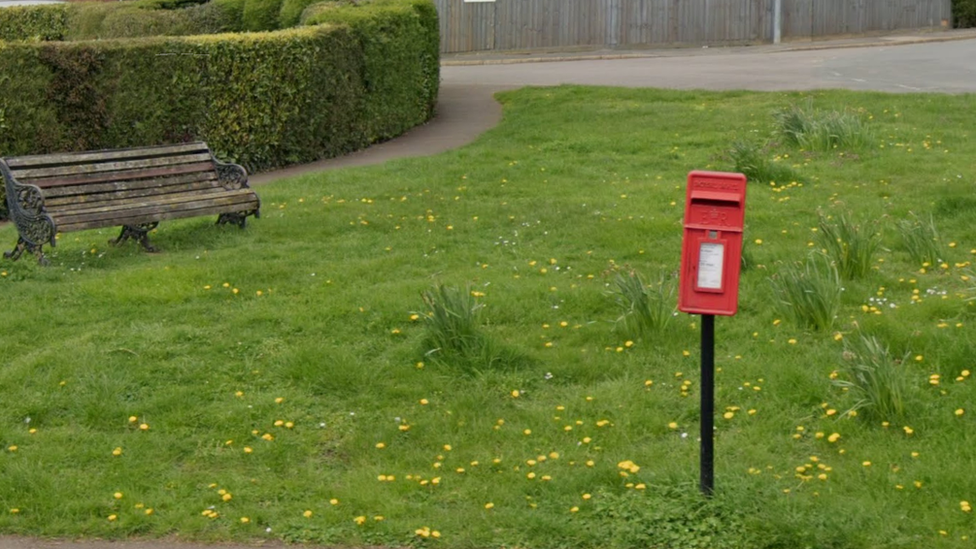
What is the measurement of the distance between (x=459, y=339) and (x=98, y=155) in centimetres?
480

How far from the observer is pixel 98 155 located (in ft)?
34.8

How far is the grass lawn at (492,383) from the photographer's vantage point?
17.6ft

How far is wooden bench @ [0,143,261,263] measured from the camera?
32.8 feet

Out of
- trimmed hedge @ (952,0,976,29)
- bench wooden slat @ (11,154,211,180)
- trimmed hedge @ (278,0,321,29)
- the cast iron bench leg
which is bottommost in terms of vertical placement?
the cast iron bench leg

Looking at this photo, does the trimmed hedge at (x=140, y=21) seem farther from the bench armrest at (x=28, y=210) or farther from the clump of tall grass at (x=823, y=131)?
the bench armrest at (x=28, y=210)

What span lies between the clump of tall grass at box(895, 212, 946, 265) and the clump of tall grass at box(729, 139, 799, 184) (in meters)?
2.67

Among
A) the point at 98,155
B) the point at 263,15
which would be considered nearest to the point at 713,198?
the point at 98,155

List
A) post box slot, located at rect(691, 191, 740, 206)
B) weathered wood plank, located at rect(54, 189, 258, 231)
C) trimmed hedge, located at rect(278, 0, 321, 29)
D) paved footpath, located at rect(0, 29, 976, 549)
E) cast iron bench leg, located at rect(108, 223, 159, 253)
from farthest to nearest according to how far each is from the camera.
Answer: trimmed hedge, located at rect(278, 0, 321, 29), paved footpath, located at rect(0, 29, 976, 549), cast iron bench leg, located at rect(108, 223, 159, 253), weathered wood plank, located at rect(54, 189, 258, 231), post box slot, located at rect(691, 191, 740, 206)

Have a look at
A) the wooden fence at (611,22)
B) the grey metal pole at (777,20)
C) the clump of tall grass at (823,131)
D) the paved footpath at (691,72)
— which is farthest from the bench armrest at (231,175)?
the grey metal pole at (777,20)

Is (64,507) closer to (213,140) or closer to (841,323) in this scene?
(841,323)

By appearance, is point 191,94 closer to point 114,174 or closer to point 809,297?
point 114,174

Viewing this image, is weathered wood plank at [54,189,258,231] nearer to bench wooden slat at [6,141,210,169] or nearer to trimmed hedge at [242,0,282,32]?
bench wooden slat at [6,141,210,169]

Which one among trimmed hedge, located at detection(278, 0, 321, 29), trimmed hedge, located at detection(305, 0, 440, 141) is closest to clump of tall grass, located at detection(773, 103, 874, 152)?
trimmed hedge, located at detection(305, 0, 440, 141)

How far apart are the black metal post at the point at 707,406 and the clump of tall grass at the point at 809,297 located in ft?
7.55
